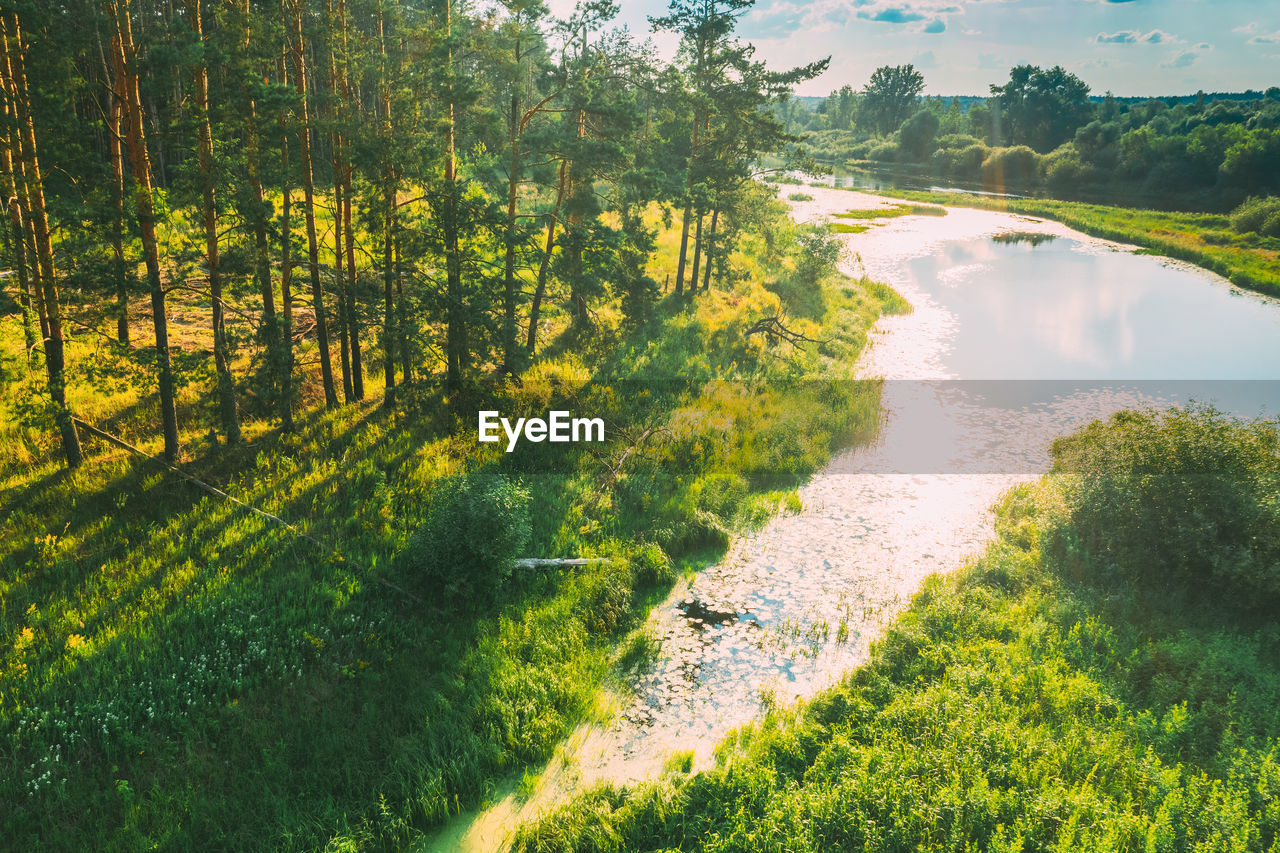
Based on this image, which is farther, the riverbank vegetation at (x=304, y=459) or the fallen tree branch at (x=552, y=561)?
the fallen tree branch at (x=552, y=561)

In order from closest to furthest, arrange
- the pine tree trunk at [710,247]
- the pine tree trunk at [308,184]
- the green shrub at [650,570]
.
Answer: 1. the green shrub at [650,570]
2. the pine tree trunk at [308,184]
3. the pine tree trunk at [710,247]

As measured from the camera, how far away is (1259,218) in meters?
A: 59.2

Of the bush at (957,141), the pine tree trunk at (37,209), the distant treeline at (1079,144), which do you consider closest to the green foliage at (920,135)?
the distant treeline at (1079,144)

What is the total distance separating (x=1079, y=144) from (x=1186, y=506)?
11098 centimetres

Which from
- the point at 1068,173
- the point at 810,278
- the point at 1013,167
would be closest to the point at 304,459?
the point at 810,278

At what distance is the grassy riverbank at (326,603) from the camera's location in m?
8.66

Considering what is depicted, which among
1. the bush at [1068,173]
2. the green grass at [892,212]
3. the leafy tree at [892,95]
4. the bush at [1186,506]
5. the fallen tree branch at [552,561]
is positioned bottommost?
the fallen tree branch at [552,561]

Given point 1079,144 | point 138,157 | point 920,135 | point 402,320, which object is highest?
point 920,135

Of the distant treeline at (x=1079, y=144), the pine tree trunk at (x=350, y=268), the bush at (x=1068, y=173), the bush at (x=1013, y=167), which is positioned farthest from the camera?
the bush at (x=1013, y=167)

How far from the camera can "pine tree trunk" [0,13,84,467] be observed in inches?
481

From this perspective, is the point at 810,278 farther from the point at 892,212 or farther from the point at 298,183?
the point at 892,212

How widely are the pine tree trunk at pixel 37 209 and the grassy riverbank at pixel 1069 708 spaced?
43.2 feet

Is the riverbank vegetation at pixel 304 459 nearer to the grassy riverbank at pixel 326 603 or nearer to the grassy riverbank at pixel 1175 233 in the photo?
the grassy riverbank at pixel 326 603

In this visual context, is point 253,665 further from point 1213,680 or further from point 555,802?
point 1213,680
